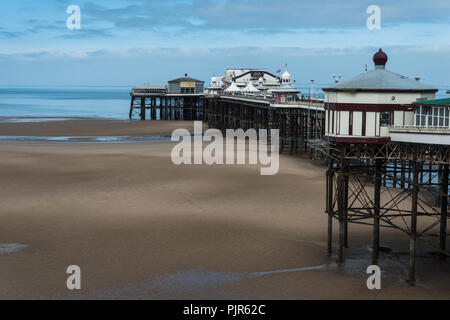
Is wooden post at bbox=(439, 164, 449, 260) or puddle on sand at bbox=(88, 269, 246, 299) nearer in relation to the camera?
puddle on sand at bbox=(88, 269, 246, 299)

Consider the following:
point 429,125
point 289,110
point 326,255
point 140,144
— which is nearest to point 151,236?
point 326,255

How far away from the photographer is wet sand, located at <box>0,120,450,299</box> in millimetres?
17312

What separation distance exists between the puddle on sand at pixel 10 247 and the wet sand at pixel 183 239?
118 mm

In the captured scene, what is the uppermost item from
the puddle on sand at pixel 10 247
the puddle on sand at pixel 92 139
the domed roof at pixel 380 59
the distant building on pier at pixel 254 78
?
the distant building on pier at pixel 254 78

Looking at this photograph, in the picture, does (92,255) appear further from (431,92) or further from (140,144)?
(140,144)

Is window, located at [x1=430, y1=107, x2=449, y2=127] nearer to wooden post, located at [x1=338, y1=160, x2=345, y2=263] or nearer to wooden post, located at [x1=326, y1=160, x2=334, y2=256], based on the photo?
wooden post, located at [x1=338, y1=160, x2=345, y2=263]

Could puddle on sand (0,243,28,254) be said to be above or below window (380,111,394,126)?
below

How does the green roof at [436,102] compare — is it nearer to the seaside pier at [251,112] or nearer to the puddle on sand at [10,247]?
the puddle on sand at [10,247]

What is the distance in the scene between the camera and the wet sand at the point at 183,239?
1731 cm

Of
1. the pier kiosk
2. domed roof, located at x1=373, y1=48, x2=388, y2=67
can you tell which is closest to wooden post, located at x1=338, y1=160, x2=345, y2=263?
the pier kiosk

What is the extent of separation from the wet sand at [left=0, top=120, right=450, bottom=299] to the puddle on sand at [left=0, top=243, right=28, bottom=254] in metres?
0.12

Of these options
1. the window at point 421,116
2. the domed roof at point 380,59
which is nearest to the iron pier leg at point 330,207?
the window at point 421,116

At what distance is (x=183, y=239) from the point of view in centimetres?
2209

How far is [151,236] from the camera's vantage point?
73.7 ft
